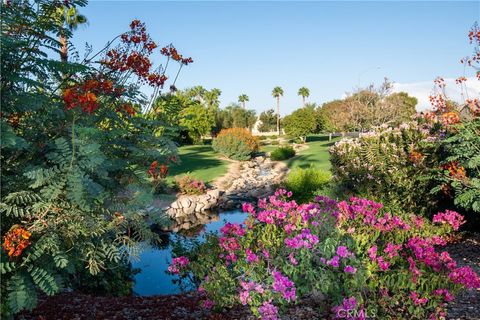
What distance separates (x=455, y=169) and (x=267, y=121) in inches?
2900

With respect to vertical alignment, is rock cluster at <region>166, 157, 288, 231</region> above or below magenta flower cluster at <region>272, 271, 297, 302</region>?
below

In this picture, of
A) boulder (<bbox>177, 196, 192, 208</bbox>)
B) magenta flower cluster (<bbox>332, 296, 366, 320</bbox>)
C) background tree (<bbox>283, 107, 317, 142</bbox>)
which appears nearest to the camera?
magenta flower cluster (<bbox>332, 296, 366, 320</bbox>)

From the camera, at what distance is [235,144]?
32594 millimetres

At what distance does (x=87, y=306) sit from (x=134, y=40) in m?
3.66

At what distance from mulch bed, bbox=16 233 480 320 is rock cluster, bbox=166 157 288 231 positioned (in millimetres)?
7684

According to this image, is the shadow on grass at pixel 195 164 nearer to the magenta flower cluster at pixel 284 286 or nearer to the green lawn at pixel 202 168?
the green lawn at pixel 202 168

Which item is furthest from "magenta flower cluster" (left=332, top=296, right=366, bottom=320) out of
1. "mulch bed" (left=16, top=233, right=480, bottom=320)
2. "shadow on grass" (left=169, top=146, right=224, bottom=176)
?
"shadow on grass" (left=169, top=146, right=224, bottom=176)

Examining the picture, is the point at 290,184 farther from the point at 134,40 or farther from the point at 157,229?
the point at 134,40

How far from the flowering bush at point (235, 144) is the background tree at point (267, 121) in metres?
48.0

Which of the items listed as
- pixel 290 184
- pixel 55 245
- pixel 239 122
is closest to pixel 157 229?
pixel 290 184

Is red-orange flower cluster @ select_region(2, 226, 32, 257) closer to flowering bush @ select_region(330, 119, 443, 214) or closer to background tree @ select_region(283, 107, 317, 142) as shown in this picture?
flowering bush @ select_region(330, 119, 443, 214)

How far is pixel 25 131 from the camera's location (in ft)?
13.8

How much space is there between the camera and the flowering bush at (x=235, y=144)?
32.7 metres

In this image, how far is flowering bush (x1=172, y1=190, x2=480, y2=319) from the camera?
4.93 m
